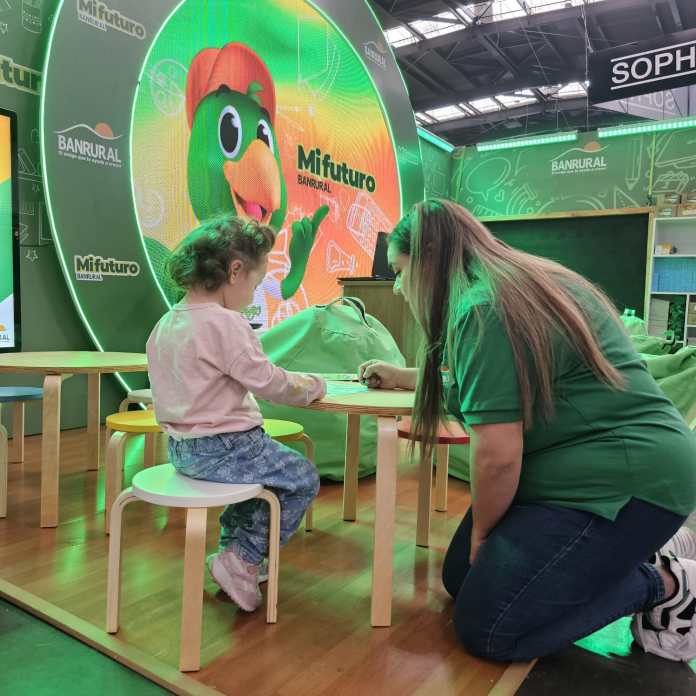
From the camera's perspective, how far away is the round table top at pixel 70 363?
2.06m

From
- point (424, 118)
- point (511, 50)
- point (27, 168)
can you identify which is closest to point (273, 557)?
point (27, 168)

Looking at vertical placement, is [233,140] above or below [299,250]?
above

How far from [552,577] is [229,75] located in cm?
408

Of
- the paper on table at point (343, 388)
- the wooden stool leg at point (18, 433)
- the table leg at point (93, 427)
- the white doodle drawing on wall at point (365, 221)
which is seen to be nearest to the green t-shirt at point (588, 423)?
the paper on table at point (343, 388)

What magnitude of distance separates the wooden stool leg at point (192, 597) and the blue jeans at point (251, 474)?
173 millimetres

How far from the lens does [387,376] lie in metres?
1.80

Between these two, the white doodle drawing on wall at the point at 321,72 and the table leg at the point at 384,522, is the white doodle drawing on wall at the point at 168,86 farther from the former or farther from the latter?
the table leg at the point at 384,522

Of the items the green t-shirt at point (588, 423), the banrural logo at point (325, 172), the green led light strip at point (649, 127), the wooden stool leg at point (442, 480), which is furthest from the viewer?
the green led light strip at point (649, 127)

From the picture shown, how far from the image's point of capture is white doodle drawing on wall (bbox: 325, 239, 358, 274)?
5500mm

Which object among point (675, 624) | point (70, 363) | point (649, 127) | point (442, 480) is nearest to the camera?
point (675, 624)

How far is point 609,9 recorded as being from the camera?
6828 mm

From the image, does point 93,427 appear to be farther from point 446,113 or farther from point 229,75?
point 446,113

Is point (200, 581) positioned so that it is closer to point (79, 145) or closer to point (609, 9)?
point (79, 145)

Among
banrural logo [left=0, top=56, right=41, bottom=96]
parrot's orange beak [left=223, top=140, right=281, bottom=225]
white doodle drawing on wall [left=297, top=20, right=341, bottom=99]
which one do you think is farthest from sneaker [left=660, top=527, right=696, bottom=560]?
white doodle drawing on wall [left=297, top=20, right=341, bottom=99]
